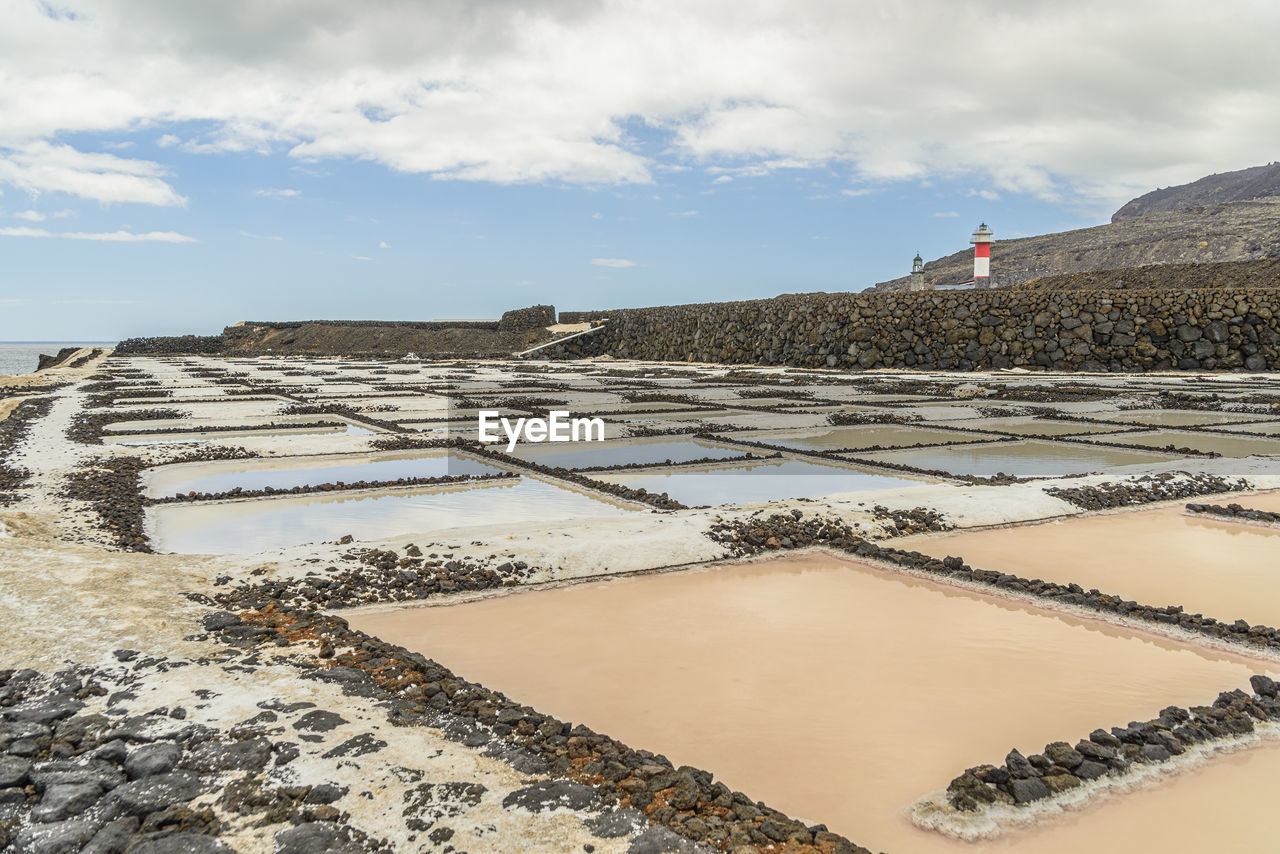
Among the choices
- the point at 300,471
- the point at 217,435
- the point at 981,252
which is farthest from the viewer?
the point at 981,252

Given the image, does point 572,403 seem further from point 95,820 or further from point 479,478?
point 95,820

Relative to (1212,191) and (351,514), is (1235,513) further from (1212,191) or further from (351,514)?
(1212,191)

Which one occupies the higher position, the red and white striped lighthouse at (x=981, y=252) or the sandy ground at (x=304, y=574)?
the red and white striped lighthouse at (x=981, y=252)

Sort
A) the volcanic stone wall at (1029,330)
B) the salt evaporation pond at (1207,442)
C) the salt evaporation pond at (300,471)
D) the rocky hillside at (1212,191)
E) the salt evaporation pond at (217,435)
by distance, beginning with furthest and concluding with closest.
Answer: the rocky hillside at (1212,191), the volcanic stone wall at (1029,330), the salt evaporation pond at (217,435), the salt evaporation pond at (1207,442), the salt evaporation pond at (300,471)

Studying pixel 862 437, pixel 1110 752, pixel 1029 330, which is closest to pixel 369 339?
pixel 1029 330

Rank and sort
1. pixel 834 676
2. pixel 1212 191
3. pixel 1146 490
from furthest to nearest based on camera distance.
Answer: pixel 1212 191 → pixel 1146 490 → pixel 834 676

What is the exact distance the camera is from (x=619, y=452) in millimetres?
8453

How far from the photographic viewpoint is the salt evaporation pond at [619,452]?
7.89 m

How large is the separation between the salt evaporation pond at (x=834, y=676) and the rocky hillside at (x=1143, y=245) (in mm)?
46208

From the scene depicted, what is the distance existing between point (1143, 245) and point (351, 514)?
57.4 metres

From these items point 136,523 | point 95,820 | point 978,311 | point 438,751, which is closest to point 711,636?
point 438,751

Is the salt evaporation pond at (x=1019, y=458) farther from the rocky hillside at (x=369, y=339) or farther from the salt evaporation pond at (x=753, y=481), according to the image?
the rocky hillside at (x=369, y=339)

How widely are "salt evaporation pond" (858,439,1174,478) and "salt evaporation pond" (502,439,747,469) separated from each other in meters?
1.51

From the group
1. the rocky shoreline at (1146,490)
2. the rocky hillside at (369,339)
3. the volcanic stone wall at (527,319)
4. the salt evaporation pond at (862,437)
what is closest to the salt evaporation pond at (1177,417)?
the salt evaporation pond at (862,437)
